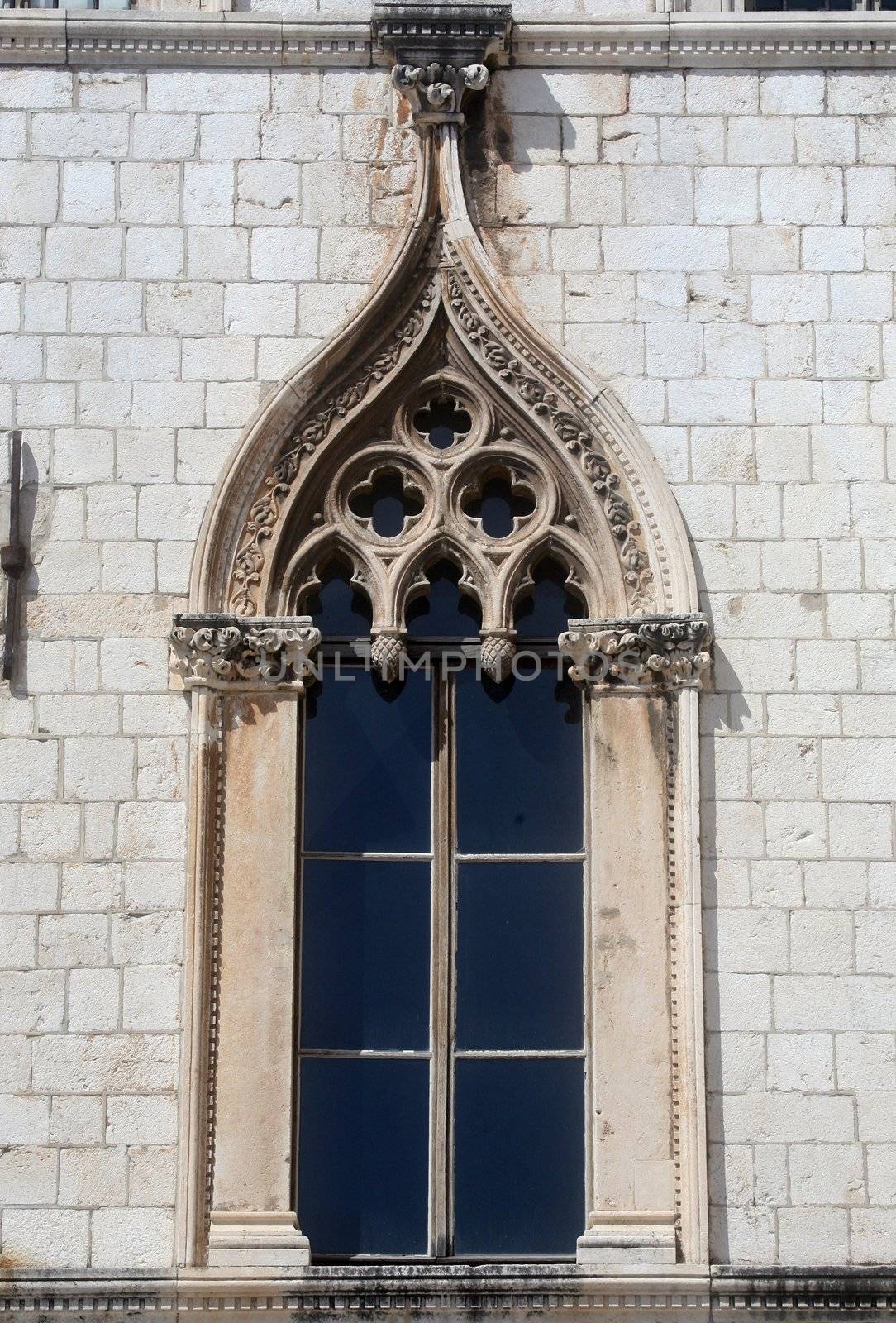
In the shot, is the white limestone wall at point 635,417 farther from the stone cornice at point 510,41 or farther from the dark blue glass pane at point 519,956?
the dark blue glass pane at point 519,956

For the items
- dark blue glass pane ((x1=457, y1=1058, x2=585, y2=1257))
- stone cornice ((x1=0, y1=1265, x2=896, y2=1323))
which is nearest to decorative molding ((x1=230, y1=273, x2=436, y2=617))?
dark blue glass pane ((x1=457, y1=1058, x2=585, y2=1257))

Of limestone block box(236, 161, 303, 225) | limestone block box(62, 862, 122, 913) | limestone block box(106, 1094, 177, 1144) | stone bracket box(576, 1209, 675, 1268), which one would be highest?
limestone block box(236, 161, 303, 225)

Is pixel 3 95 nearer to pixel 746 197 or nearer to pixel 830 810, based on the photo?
pixel 746 197

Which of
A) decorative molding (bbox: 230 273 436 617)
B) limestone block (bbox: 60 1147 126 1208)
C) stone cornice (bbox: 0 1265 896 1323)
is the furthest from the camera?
decorative molding (bbox: 230 273 436 617)

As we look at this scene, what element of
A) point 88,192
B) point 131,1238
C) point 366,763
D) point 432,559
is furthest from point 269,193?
point 131,1238

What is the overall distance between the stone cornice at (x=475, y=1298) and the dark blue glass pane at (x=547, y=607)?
2.82 meters

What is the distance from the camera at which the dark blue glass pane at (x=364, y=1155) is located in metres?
9.94

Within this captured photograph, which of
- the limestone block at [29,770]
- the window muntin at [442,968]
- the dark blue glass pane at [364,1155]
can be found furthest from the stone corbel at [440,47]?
the dark blue glass pane at [364,1155]

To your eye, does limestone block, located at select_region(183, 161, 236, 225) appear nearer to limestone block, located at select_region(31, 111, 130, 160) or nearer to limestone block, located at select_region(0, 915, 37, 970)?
limestone block, located at select_region(31, 111, 130, 160)

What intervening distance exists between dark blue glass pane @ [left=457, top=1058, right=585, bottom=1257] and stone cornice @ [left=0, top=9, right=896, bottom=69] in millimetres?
4652

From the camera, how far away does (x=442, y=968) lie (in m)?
10.2

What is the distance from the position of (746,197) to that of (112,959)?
14.7ft

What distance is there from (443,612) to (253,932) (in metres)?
1.73

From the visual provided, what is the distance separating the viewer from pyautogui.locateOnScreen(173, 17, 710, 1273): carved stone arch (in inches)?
386
